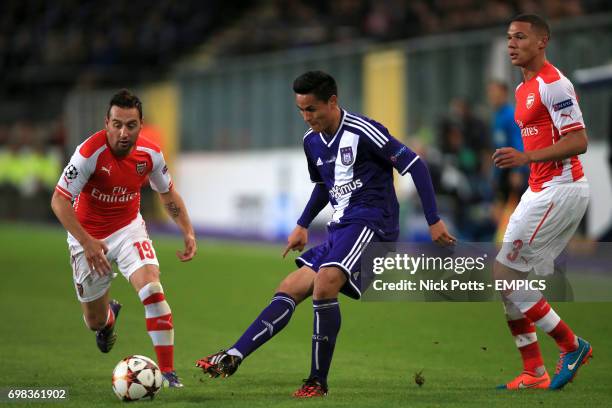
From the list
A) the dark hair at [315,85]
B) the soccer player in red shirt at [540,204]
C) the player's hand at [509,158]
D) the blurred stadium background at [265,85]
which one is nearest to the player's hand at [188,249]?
the dark hair at [315,85]

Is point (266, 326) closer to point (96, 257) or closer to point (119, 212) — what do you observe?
point (96, 257)

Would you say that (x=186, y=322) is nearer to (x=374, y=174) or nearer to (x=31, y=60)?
(x=374, y=174)

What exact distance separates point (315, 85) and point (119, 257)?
1.91 meters

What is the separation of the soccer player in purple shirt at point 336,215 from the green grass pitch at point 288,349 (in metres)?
0.30

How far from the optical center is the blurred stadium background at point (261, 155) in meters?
8.38

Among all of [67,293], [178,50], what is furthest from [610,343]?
[178,50]

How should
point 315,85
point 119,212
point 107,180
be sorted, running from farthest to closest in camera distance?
point 119,212, point 107,180, point 315,85

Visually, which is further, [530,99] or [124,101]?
[124,101]

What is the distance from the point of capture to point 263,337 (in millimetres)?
7156

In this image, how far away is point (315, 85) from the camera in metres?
7.09

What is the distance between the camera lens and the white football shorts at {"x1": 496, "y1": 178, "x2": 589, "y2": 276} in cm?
721

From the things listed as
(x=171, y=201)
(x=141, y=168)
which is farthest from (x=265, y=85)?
(x=141, y=168)

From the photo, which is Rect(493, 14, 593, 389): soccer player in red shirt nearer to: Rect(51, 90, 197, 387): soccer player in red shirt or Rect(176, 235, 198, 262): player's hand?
Rect(176, 235, 198, 262): player's hand

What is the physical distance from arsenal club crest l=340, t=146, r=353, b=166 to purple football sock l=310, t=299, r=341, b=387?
876 mm
